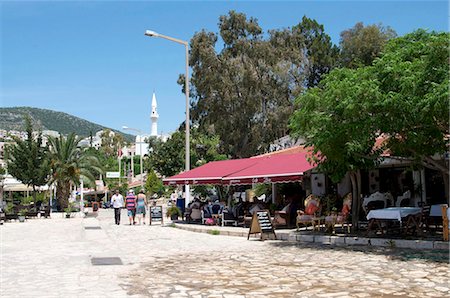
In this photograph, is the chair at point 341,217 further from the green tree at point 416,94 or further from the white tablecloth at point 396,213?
the green tree at point 416,94

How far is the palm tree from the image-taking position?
39.6 metres

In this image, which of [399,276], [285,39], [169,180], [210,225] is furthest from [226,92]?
[399,276]

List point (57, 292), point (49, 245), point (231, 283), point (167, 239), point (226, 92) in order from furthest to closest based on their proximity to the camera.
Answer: point (226, 92), point (167, 239), point (49, 245), point (231, 283), point (57, 292)

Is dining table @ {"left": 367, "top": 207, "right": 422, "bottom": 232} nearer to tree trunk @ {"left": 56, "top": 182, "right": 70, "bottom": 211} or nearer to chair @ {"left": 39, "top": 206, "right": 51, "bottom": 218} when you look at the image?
chair @ {"left": 39, "top": 206, "right": 51, "bottom": 218}

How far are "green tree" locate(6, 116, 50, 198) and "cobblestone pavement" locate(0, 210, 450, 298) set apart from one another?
83.6 ft

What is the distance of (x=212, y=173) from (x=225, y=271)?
12776 millimetres

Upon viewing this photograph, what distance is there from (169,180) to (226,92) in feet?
58.8

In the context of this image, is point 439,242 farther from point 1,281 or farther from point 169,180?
point 169,180

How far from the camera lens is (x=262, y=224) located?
15.8 metres

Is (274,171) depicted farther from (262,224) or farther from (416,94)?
(416,94)

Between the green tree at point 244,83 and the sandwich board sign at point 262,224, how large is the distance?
84.3 ft

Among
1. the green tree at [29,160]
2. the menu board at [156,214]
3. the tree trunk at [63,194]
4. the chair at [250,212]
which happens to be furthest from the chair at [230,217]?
the tree trunk at [63,194]

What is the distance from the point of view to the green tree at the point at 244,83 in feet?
135

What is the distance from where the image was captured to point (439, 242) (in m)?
12.3
